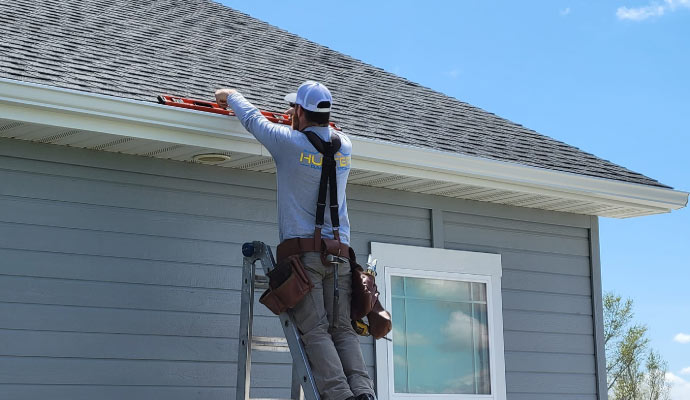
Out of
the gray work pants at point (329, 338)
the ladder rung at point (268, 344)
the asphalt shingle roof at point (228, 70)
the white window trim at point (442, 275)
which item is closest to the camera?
the gray work pants at point (329, 338)

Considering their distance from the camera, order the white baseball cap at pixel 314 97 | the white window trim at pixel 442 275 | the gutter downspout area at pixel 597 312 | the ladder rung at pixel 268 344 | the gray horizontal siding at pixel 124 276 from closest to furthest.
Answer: the white baseball cap at pixel 314 97
the ladder rung at pixel 268 344
the gray horizontal siding at pixel 124 276
the white window trim at pixel 442 275
the gutter downspout area at pixel 597 312

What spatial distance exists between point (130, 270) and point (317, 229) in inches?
62.2

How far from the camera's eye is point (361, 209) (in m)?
6.64

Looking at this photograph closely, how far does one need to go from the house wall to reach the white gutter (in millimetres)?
456

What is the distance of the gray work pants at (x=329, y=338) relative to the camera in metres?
4.33

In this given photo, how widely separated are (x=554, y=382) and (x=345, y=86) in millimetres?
3067

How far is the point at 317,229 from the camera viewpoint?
15.1ft

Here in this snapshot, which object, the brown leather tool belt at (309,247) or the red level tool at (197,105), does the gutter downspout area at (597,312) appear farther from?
the brown leather tool belt at (309,247)

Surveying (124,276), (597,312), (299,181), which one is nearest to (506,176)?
(597,312)

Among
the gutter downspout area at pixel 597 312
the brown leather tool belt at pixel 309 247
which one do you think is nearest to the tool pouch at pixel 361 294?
the brown leather tool belt at pixel 309 247

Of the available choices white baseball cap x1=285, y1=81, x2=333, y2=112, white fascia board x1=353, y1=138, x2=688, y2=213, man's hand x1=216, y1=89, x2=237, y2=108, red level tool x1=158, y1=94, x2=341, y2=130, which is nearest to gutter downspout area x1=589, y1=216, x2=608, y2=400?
white fascia board x1=353, y1=138, x2=688, y2=213

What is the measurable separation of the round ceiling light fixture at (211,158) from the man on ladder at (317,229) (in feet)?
Result: 3.17

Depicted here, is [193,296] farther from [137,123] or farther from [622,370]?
[622,370]

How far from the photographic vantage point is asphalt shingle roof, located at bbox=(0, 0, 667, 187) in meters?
5.91
